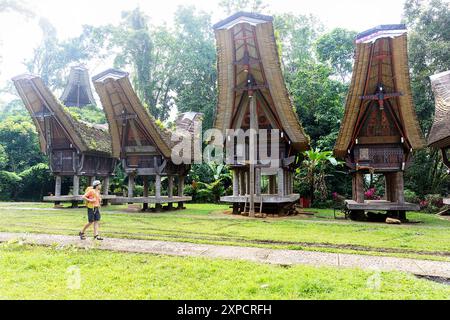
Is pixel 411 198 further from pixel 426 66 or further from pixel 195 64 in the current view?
pixel 195 64

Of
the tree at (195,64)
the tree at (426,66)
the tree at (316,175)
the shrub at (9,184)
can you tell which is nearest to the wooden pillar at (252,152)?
the tree at (316,175)

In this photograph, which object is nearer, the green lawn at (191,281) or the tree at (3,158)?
the green lawn at (191,281)

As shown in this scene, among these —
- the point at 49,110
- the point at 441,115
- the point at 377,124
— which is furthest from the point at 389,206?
the point at 49,110

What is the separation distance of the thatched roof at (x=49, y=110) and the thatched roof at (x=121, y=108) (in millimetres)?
2092

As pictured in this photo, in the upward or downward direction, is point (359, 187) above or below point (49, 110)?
below

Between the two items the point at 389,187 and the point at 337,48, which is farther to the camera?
the point at 337,48

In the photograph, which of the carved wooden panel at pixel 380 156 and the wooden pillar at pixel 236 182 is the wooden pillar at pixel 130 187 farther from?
the carved wooden panel at pixel 380 156

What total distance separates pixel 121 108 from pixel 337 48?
17.3 m

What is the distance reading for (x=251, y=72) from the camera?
1384cm

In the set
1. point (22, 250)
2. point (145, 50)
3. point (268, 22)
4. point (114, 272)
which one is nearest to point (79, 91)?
point (145, 50)

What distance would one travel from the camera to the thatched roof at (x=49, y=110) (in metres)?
16.5

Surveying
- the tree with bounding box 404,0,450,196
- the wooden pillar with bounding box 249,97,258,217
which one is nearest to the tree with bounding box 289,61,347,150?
the tree with bounding box 404,0,450,196
